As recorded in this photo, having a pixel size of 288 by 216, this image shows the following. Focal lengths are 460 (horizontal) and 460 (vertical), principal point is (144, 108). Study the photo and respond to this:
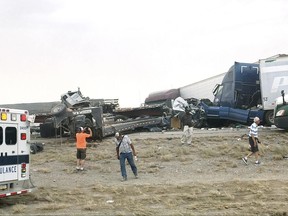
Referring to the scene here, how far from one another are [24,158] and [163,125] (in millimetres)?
15095

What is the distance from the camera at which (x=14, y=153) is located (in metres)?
10.3

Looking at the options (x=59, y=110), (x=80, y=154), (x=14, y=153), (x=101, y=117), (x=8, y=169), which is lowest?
(x=80, y=154)

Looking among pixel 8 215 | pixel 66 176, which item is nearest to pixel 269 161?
pixel 66 176

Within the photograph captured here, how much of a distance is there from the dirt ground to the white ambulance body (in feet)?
1.56

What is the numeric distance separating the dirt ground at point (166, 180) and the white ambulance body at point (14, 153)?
0.48 meters

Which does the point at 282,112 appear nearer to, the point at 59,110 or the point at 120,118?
the point at 120,118

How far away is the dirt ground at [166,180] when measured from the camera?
9750 mm

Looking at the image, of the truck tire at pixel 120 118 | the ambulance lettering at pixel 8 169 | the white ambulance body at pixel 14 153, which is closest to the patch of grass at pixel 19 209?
the white ambulance body at pixel 14 153

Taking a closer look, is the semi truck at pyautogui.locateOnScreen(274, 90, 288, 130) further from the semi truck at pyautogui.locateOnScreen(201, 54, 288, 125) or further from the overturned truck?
the overturned truck

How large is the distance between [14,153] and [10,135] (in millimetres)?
424

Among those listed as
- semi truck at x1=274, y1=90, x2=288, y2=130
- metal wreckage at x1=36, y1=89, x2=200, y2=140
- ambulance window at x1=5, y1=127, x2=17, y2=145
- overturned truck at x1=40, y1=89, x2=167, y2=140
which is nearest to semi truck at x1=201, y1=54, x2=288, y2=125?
metal wreckage at x1=36, y1=89, x2=200, y2=140

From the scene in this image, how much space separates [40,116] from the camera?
25109 mm

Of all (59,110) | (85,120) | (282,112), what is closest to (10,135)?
(85,120)

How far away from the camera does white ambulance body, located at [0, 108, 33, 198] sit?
10.0 metres
